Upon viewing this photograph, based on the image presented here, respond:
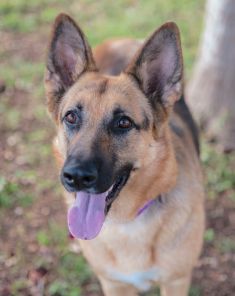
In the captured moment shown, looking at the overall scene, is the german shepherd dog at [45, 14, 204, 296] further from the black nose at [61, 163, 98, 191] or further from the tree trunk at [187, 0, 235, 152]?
the tree trunk at [187, 0, 235, 152]

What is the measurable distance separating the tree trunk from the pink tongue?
8.66ft

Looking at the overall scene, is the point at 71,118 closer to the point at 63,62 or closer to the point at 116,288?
the point at 63,62

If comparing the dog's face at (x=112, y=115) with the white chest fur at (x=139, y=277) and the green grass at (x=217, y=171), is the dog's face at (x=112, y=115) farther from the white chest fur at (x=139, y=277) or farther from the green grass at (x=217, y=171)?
the green grass at (x=217, y=171)

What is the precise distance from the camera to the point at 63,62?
3.41 meters

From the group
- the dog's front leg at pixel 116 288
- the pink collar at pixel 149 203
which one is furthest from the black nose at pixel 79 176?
the dog's front leg at pixel 116 288

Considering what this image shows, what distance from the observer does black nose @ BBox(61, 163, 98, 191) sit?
9.02ft

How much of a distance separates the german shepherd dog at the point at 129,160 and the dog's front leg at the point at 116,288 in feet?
0.13

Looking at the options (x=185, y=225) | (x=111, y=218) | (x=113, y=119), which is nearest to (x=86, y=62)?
(x=113, y=119)

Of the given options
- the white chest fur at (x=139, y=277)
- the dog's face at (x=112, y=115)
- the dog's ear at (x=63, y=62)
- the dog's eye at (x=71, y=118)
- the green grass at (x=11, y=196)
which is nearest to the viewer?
the dog's face at (x=112, y=115)

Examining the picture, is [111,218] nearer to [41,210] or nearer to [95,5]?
[41,210]

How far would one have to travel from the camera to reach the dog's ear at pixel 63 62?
3281 mm


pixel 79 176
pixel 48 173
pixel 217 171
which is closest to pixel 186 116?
pixel 217 171

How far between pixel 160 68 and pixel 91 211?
39.3 inches

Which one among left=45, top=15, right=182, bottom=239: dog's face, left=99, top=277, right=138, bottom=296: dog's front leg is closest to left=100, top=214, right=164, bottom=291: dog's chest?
left=45, top=15, right=182, bottom=239: dog's face
